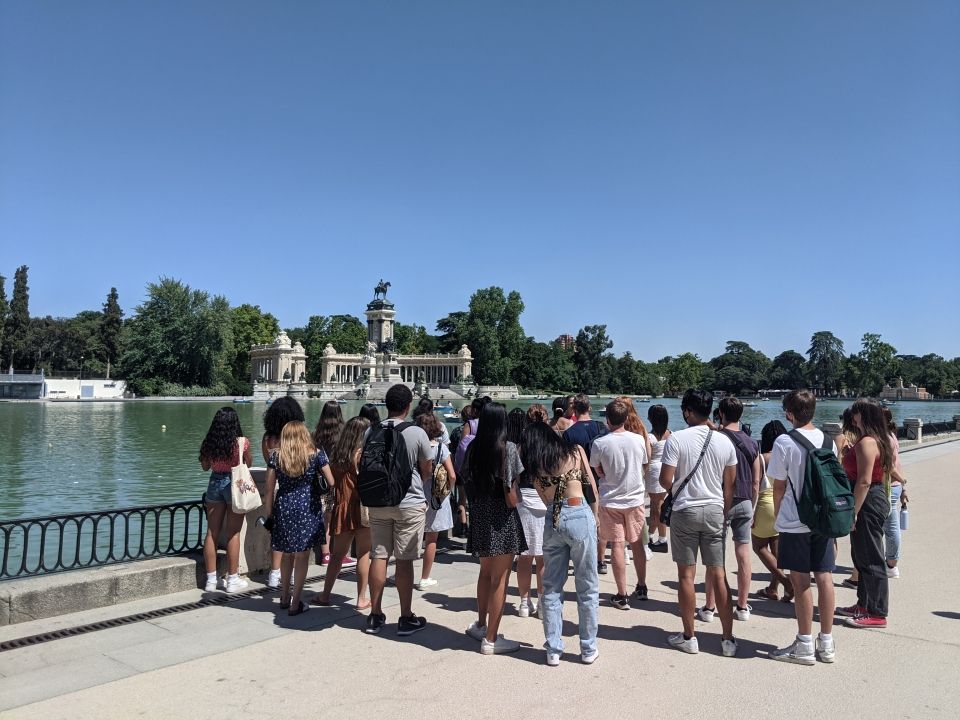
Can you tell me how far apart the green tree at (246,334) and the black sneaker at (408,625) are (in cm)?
10836

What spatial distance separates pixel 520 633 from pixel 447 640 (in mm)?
651

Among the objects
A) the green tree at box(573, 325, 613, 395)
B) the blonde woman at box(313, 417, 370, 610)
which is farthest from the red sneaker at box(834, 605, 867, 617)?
the green tree at box(573, 325, 613, 395)

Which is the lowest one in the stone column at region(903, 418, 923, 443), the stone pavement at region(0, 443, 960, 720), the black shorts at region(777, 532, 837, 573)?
the stone pavement at region(0, 443, 960, 720)

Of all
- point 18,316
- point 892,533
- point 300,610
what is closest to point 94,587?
point 300,610

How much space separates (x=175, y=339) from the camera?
7600 centimetres

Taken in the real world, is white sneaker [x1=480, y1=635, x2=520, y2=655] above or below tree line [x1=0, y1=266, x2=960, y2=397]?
below

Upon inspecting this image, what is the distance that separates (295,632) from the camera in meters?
5.66

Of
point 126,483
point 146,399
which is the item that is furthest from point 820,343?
point 126,483

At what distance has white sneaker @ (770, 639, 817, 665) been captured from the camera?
5.04m

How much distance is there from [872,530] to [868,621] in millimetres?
765

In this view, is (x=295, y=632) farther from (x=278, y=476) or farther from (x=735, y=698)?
(x=735, y=698)

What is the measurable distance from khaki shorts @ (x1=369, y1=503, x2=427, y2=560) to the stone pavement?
2.18ft

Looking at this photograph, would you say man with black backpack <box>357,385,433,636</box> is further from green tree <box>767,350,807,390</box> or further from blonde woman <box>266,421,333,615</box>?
green tree <box>767,350,807,390</box>

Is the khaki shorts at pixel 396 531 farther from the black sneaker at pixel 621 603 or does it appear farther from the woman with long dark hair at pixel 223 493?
the black sneaker at pixel 621 603
